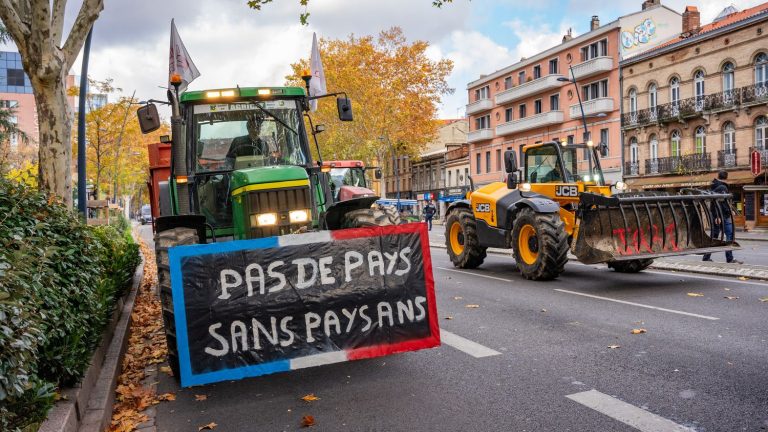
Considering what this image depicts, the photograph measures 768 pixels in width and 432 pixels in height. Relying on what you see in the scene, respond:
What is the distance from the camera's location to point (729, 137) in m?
34.9

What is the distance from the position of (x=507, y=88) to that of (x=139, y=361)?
51759mm

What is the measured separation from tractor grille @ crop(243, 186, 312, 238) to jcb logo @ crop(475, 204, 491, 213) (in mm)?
7433

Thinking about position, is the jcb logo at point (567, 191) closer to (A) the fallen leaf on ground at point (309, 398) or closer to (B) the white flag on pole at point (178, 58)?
(B) the white flag on pole at point (178, 58)

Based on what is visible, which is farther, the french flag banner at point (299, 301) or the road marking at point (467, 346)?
the road marking at point (467, 346)

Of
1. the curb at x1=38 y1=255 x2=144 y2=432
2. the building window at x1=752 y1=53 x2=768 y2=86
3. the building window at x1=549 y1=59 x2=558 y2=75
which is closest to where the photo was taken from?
the curb at x1=38 y1=255 x2=144 y2=432

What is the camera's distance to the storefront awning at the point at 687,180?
3325 cm

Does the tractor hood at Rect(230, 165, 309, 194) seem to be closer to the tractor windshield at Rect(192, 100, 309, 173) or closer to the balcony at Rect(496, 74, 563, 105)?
the tractor windshield at Rect(192, 100, 309, 173)

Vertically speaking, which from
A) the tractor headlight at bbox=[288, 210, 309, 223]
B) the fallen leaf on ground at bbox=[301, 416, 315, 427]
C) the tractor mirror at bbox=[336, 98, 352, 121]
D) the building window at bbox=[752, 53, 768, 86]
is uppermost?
the building window at bbox=[752, 53, 768, 86]

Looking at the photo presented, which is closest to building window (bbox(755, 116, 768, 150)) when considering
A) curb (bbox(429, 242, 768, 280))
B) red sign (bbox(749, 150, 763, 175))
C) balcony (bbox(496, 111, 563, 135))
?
red sign (bbox(749, 150, 763, 175))

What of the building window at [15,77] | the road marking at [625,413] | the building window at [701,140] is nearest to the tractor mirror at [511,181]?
the road marking at [625,413]

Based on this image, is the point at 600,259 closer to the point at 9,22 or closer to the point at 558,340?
the point at 558,340

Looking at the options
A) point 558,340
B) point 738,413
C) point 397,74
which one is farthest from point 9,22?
point 397,74

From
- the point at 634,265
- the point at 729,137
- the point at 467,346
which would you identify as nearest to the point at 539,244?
the point at 634,265

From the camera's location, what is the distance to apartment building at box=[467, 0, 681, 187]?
42875mm
